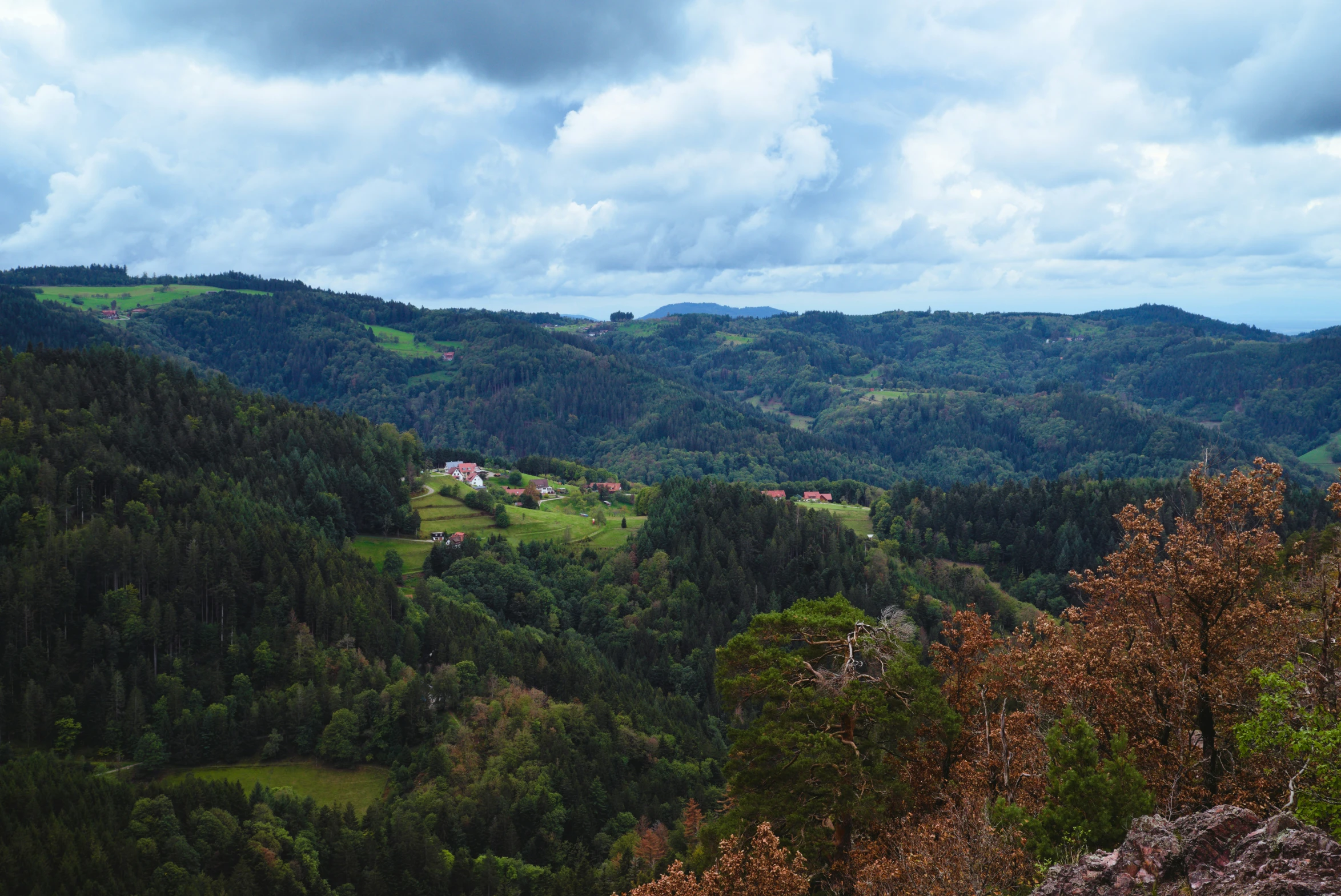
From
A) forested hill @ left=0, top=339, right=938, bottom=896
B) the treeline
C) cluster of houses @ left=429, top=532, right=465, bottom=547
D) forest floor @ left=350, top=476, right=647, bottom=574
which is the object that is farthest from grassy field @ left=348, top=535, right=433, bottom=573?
the treeline

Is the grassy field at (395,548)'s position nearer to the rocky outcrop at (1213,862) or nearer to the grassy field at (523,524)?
the grassy field at (523,524)

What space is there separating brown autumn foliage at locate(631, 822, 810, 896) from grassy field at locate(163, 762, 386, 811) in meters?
70.9

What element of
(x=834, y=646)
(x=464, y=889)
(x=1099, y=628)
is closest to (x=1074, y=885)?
(x=1099, y=628)

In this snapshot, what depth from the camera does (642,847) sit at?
66.1 m

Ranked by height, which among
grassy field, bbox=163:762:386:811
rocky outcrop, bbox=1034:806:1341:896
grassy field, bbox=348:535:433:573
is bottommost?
grassy field, bbox=163:762:386:811

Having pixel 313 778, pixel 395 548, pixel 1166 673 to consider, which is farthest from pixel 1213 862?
pixel 395 548

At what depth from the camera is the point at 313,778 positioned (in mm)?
84250

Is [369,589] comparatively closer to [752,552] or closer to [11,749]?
[11,749]

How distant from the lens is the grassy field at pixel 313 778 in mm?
80938

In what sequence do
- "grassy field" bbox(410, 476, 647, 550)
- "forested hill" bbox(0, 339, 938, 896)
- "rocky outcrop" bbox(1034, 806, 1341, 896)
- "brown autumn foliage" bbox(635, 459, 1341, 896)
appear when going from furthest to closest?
"grassy field" bbox(410, 476, 647, 550)
"forested hill" bbox(0, 339, 938, 896)
"brown autumn foliage" bbox(635, 459, 1341, 896)
"rocky outcrop" bbox(1034, 806, 1341, 896)

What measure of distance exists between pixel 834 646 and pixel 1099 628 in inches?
385

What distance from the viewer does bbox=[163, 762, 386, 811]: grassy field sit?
3187 inches

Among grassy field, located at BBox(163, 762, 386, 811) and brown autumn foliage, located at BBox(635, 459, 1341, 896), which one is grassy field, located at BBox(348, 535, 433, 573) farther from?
brown autumn foliage, located at BBox(635, 459, 1341, 896)

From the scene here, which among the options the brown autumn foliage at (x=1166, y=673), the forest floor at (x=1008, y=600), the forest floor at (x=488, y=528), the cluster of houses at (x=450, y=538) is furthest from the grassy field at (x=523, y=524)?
the brown autumn foliage at (x=1166, y=673)
